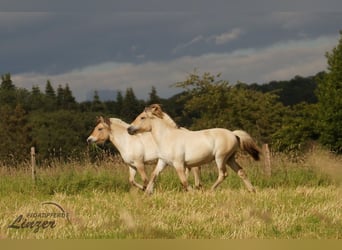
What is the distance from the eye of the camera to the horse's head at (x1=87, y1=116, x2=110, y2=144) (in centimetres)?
1350

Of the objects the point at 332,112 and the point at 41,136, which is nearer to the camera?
the point at 332,112

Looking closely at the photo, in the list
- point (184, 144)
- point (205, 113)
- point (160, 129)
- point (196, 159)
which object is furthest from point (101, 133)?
point (205, 113)

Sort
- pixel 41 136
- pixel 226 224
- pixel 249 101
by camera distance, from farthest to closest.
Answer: pixel 249 101 < pixel 41 136 < pixel 226 224

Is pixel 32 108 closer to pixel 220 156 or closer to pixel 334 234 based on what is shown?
pixel 220 156

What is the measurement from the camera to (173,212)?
7.84m

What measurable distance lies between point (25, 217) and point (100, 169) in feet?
24.7

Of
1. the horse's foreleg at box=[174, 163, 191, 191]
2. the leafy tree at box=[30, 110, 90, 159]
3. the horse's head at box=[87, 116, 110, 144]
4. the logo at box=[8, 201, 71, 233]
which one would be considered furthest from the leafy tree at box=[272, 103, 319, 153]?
the logo at box=[8, 201, 71, 233]

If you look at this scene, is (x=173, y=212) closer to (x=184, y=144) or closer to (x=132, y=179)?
(x=184, y=144)

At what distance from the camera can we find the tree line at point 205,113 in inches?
1108

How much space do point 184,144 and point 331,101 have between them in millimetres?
20914

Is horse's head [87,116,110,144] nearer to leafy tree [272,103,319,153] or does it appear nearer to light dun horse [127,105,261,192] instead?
light dun horse [127,105,261,192]

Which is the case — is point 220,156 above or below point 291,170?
above

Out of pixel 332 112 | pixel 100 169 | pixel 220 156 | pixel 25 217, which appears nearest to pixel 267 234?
pixel 25 217

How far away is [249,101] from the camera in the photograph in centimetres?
4247
